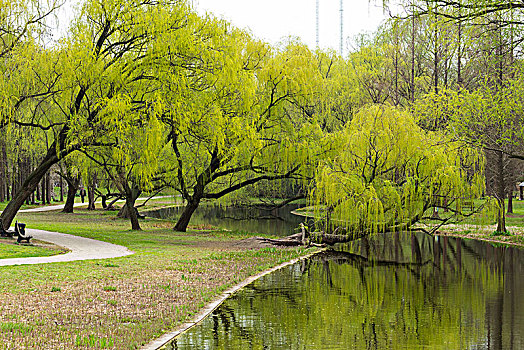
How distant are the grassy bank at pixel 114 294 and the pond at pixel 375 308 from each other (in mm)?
716

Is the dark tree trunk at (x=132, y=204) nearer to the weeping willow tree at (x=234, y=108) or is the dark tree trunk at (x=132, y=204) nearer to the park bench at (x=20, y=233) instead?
the weeping willow tree at (x=234, y=108)

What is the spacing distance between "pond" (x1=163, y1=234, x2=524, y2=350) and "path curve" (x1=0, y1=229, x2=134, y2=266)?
5.40 m

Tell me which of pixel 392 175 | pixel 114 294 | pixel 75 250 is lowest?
pixel 114 294

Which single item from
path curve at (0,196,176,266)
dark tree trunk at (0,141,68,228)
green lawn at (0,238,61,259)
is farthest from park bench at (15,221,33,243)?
dark tree trunk at (0,141,68,228)

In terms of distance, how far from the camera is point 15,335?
26.4 feet

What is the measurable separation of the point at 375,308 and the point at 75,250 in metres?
10.8

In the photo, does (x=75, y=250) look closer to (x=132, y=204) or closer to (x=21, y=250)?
(x=21, y=250)

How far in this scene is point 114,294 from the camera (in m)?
11.4

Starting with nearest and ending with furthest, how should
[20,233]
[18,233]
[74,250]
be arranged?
[74,250] < [18,233] < [20,233]

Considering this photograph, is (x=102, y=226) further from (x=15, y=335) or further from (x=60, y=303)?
(x=15, y=335)

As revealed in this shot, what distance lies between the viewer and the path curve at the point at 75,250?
15.9m

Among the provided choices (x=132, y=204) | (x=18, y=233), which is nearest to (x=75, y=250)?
(x=18, y=233)

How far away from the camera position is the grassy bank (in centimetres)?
833

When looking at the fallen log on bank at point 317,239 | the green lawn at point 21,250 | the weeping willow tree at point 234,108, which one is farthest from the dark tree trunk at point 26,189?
the fallen log on bank at point 317,239
